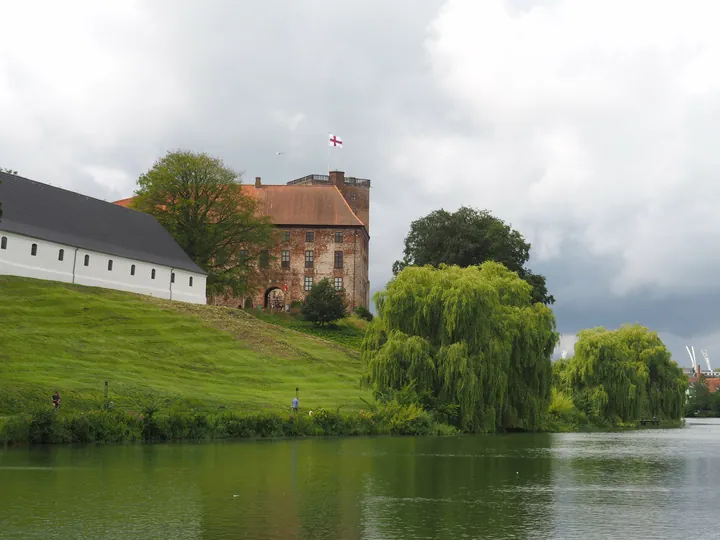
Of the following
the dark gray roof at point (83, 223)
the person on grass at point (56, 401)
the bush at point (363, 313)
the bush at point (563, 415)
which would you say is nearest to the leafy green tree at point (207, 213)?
the dark gray roof at point (83, 223)

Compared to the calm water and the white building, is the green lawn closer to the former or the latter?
the white building

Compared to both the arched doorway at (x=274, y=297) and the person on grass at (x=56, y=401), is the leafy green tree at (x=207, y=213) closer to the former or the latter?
the arched doorway at (x=274, y=297)

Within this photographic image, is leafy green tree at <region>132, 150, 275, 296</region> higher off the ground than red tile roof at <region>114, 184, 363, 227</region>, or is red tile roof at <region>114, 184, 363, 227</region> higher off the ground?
red tile roof at <region>114, 184, 363, 227</region>

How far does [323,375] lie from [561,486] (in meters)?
37.6

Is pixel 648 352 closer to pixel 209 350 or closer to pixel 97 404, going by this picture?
pixel 209 350

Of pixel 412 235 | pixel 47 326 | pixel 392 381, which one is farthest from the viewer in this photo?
pixel 412 235

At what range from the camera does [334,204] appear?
345 ft

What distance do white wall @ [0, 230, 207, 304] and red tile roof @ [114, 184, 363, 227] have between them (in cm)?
2620

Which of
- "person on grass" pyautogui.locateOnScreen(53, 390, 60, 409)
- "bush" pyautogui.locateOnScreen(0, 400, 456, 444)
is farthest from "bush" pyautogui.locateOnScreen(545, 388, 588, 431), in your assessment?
"person on grass" pyautogui.locateOnScreen(53, 390, 60, 409)

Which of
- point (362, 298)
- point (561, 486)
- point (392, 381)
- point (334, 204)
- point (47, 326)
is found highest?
point (334, 204)

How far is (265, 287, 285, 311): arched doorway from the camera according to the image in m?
103

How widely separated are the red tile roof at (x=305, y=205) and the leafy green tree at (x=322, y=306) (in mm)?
16709

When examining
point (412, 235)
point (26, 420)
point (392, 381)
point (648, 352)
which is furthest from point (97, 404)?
point (412, 235)

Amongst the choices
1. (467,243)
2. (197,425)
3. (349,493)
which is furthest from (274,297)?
(349,493)
